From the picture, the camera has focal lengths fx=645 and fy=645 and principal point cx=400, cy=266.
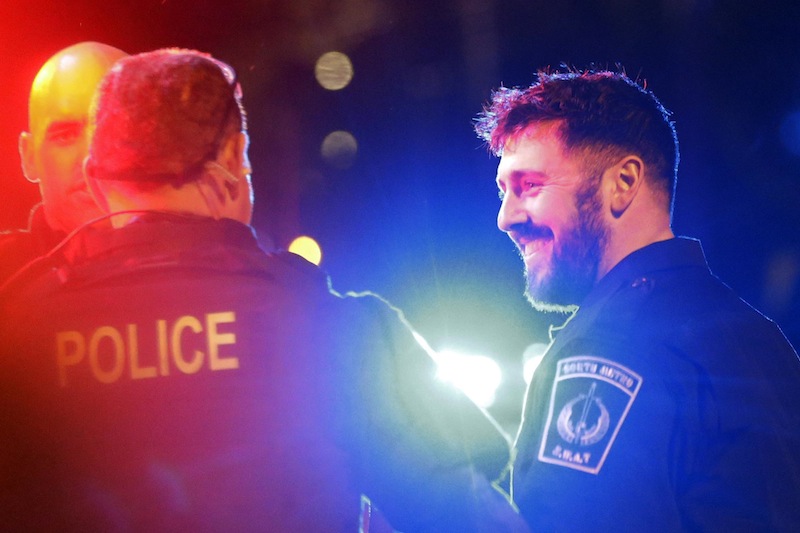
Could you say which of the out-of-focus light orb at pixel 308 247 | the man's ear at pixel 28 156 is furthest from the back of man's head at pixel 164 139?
the out-of-focus light orb at pixel 308 247

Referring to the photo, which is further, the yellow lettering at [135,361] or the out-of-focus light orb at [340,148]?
the out-of-focus light orb at [340,148]

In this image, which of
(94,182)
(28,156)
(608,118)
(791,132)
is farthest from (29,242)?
(791,132)

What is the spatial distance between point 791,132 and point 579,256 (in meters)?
1.25

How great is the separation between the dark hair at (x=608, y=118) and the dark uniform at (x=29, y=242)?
4.73ft

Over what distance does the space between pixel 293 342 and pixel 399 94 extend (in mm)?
2219

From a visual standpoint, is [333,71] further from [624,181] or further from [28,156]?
[624,181]

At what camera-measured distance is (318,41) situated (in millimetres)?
2867

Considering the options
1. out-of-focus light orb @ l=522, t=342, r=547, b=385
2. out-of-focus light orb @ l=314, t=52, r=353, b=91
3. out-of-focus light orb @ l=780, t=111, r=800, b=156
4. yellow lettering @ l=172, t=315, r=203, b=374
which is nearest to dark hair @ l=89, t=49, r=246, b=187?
yellow lettering @ l=172, t=315, r=203, b=374

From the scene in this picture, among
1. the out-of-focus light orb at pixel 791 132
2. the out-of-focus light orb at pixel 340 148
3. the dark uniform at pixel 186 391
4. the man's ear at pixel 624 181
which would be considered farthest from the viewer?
the out-of-focus light orb at pixel 340 148

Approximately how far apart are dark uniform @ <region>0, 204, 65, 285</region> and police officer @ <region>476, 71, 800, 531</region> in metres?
1.42

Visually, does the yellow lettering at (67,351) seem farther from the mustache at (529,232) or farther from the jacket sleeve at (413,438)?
the mustache at (529,232)

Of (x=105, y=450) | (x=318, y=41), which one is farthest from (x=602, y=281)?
(x=318, y=41)

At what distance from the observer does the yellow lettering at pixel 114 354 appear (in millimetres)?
897

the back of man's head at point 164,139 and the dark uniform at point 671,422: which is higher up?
the back of man's head at point 164,139
